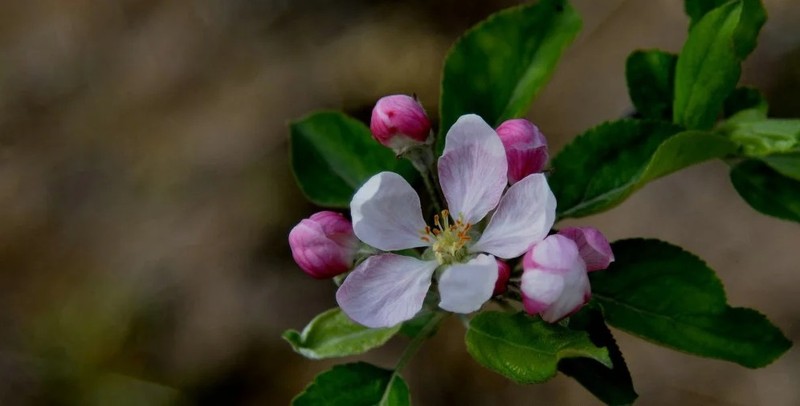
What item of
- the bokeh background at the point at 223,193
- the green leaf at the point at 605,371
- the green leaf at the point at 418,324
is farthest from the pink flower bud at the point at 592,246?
the bokeh background at the point at 223,193

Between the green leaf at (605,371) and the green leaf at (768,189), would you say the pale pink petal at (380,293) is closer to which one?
the green leaf at (605,371)

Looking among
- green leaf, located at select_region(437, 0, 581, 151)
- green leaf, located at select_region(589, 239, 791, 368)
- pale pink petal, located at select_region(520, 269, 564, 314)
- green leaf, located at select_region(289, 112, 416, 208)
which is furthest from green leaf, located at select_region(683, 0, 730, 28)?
pale pink petal, located at select_region(520, 269, 564, 314)

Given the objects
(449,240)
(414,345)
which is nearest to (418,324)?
(414,345)

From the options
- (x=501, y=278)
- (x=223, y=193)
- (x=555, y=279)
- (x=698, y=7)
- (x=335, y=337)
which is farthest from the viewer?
(x=223, y=193)

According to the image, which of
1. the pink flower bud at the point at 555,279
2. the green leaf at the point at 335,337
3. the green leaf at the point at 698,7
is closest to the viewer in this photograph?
the pink flower bud at the point at 555,279

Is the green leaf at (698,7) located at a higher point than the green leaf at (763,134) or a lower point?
higher

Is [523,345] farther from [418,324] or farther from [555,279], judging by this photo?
[418,324]

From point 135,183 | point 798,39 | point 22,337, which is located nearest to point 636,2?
point 798,39
